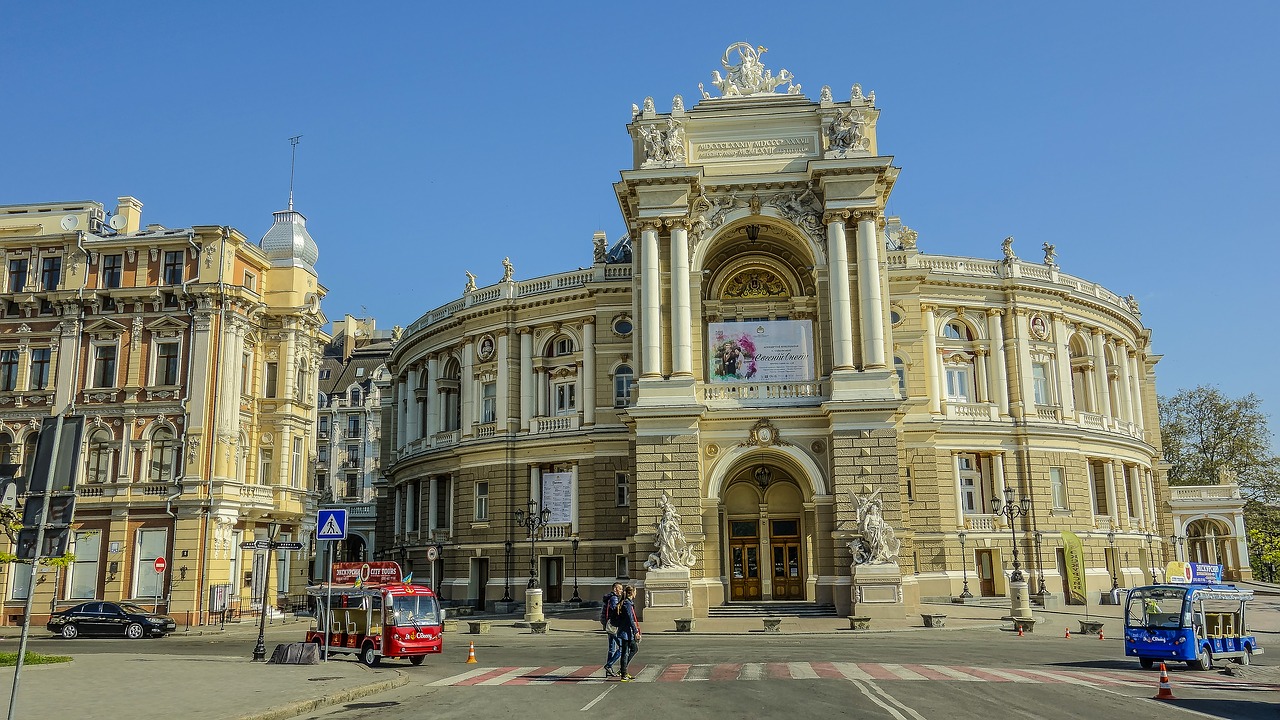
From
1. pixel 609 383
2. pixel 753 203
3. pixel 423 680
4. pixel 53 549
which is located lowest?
pixel 423 680

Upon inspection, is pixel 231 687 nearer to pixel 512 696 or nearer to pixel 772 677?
pixel 512 696

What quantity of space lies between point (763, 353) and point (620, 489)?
1397cm

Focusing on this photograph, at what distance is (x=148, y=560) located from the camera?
43.1 m

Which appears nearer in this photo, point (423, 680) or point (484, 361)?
point (423, 680)

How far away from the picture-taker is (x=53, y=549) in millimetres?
12336

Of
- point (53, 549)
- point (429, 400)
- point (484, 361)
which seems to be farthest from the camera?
point (429, 400)

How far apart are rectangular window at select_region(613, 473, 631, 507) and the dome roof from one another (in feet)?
63.5

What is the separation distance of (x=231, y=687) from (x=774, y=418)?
81.6 ft

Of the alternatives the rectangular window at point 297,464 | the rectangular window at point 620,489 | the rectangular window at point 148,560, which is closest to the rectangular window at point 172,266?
the rectangular window at point 297,464

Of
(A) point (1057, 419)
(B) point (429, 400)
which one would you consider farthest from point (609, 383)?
(A) point (1057, 419)

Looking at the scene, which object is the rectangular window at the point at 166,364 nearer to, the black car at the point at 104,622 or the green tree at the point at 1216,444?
the black car at the point at 104,622

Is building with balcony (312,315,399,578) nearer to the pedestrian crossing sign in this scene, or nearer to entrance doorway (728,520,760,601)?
entrance doorway (728,520,760,601)

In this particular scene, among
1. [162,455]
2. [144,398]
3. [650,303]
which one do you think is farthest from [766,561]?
[144,398]

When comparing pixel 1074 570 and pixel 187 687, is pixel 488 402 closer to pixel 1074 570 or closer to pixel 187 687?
pixel 1074 570
